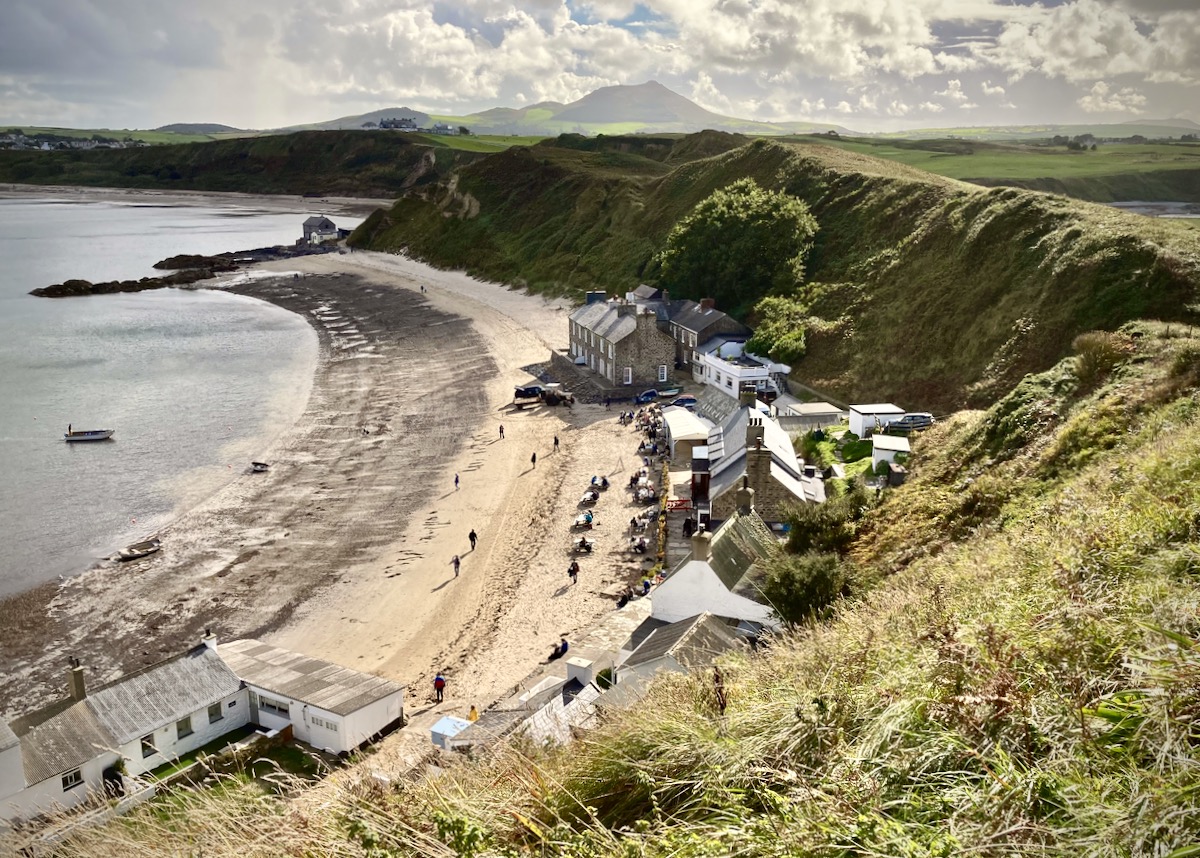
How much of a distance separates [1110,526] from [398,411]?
45320 mm

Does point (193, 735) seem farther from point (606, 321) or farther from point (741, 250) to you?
point (741, 250)

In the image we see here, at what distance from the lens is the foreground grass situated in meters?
5.34

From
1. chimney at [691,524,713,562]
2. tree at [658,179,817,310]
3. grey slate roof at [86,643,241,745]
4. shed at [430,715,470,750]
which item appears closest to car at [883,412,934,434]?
chimney at [691,524,713,562]

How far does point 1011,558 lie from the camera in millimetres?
12469

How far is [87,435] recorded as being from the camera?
4719 centimetres

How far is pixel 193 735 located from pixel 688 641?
44.0 feet

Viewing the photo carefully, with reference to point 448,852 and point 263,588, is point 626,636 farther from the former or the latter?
point 448,852

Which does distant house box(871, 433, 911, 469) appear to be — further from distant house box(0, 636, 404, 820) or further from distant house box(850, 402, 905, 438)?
distant house box(0, 636, 404, 820)

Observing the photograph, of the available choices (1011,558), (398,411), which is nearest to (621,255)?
(398,411)

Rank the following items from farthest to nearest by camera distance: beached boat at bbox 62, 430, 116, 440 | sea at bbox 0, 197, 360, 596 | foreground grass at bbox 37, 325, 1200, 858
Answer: beached boat at bbox 62, 430, 116, 440 → sea at bbox 0, 197, 360, 596 → foreground grass at bbox 37, 325, 1200, 858

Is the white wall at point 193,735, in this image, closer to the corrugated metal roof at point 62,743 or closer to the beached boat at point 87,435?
the corrugated metal roof at point 62,743

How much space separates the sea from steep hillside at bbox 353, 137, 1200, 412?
3009 cm

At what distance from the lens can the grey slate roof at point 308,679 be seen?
21688 mm

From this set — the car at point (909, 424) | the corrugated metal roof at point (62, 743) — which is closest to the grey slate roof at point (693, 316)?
the car at point (909, 424)
